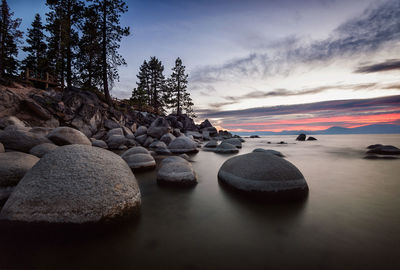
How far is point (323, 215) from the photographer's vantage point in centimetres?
316

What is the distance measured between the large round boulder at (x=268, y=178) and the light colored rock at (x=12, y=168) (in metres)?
4.85

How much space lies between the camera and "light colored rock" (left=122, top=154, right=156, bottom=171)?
21.0 feet

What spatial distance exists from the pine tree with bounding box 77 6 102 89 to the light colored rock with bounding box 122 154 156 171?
57.2ft

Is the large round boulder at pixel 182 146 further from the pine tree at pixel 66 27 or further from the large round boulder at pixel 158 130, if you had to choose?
the pine tree at pixel 66 27

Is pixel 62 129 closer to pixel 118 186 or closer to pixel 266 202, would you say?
pixel 118 186

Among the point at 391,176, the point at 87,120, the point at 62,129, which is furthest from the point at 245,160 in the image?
the point at 87,120

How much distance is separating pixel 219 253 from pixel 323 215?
94.0 inches

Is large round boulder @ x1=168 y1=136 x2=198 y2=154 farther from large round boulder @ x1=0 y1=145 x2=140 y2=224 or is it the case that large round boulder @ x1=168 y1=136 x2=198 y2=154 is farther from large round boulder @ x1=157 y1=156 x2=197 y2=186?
large round boulder @ x1=0 y1=145 x2=140 y2=224

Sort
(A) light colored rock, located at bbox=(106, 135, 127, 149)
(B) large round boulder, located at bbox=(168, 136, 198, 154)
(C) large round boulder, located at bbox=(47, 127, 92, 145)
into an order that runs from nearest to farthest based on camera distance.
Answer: (C) large round boulder, located at bbox=(47, 127, 92, 145), (B) large round boulder, located at bbox=(168, 136, 198, 154), (A) light colored rock, located at bbox=(106, 135, 127, 149)

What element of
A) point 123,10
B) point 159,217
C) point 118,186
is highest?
point 123,10

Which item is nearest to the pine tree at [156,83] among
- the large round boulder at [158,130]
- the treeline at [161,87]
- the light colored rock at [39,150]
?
the treeline at [161,87]

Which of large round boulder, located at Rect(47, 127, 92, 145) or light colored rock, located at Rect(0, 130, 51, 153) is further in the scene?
large round boulder, located at Rect(47, 127, 92, 145)

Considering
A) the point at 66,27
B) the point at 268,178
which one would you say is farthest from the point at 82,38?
the point at 268,178

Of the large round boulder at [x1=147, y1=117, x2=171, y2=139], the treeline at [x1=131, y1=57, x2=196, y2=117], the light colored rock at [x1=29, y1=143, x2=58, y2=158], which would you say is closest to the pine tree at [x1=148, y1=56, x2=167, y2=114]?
the treeline at [x1=131, y1=57, x2=196, y2=117]
